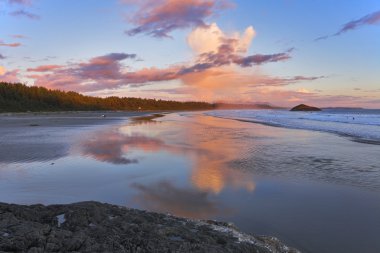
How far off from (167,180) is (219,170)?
219cm

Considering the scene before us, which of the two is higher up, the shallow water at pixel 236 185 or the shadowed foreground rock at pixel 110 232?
the shadowed foreground rock at pixel 110 232

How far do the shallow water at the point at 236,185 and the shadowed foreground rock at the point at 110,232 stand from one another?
3.41 ft

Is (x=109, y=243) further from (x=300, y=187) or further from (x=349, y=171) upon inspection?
(x=349, y=171)

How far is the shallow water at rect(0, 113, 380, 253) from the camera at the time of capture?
19.4 feet

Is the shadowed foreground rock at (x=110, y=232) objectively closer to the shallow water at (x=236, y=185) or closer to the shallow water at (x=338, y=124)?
the shallow water at (x=236, y=185)

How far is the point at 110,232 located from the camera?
4.52 metres

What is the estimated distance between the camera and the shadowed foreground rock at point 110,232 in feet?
12.9

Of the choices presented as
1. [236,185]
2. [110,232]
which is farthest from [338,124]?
[110,232]

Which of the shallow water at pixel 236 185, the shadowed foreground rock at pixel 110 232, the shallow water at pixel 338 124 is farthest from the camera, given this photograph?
the shallow water at pixel 338 124

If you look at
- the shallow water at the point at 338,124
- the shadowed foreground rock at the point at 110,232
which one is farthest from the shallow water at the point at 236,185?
the shallow water at the point at 338,124

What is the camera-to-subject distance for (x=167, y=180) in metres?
9.59

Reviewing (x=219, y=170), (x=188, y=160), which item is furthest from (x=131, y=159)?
(x=219, y=170)

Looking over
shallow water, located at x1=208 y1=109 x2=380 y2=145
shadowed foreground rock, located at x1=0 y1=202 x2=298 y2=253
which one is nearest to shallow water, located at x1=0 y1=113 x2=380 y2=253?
shadowed foreground rock, located at x1=0 y1=202 x2=298 y2=253

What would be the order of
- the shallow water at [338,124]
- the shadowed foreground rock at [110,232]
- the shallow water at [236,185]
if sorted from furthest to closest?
the shallow water at [338,124]
the shallow water at [236,185]
the shadowed foreground rock at [110,232]
